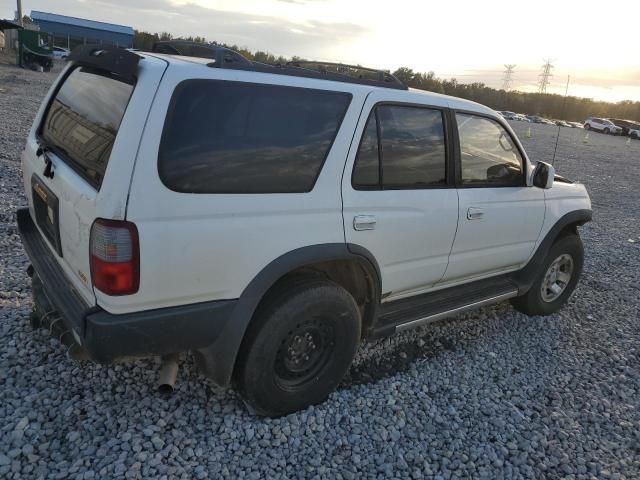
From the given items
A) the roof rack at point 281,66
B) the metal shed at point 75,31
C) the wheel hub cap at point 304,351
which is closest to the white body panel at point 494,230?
the roof rack at point 281,66

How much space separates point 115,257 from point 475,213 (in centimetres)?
244

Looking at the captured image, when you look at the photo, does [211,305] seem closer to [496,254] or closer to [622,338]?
[496,254]

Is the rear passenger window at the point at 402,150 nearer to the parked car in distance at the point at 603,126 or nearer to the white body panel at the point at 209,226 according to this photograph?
the white body panel at the point at 209,226

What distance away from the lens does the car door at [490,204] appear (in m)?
3.58

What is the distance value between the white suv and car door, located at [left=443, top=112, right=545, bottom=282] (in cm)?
2

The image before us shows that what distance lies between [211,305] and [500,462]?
1.86 meters

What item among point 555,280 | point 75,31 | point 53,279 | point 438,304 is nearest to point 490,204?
point 438,304

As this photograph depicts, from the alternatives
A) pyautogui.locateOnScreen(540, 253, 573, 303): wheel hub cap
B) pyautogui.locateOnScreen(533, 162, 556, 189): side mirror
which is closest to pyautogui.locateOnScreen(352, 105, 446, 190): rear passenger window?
pyautogui.locateOnScreen(533, 162, 556, 189): side mirror

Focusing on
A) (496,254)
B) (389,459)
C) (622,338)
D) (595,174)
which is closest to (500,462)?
(389,459)

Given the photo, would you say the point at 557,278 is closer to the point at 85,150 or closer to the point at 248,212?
the point at 248,212

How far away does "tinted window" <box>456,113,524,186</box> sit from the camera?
359 cm

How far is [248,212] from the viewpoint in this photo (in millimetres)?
2471

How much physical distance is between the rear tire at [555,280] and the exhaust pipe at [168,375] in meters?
3.21

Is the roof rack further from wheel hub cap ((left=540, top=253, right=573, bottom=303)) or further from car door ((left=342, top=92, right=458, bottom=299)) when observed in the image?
wheel hub cap ((left=540, top=253, right=573, bottom=303))
